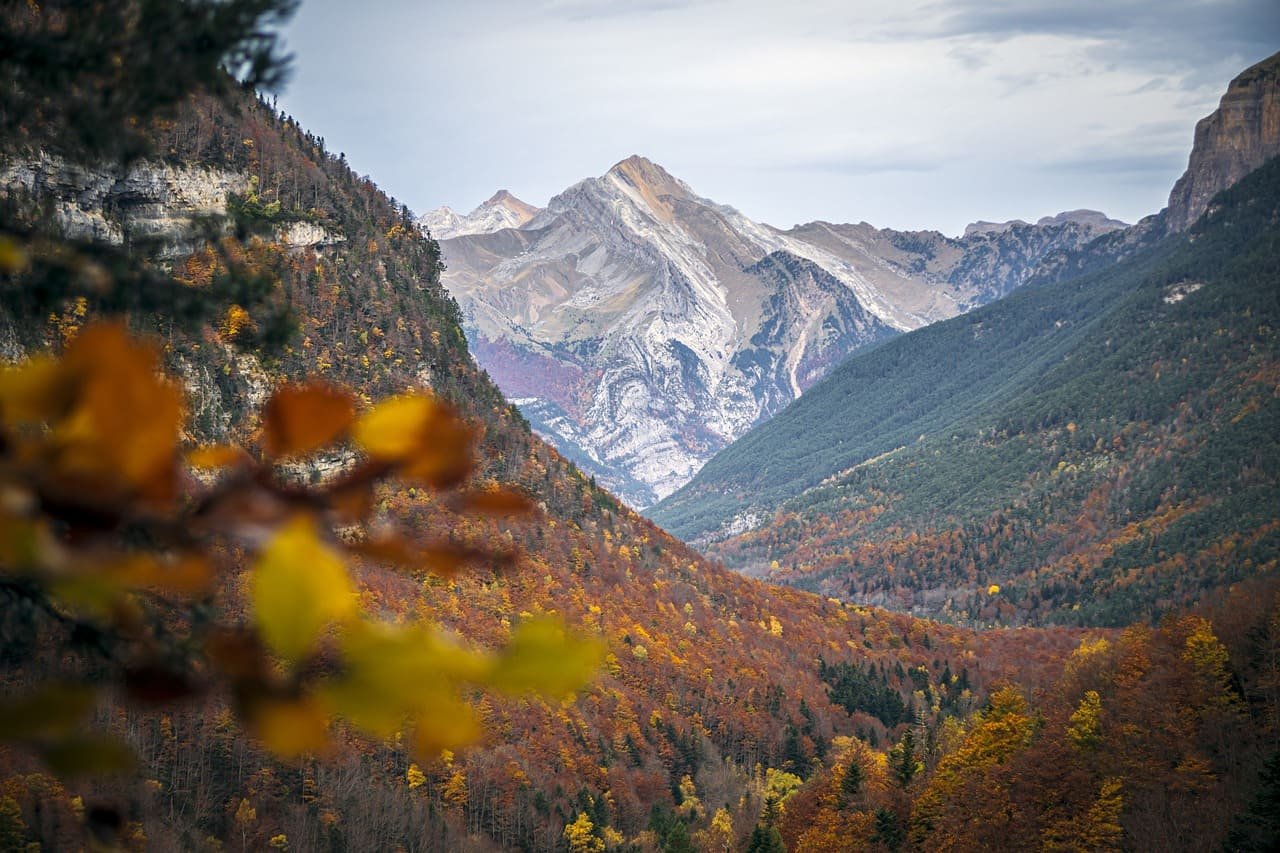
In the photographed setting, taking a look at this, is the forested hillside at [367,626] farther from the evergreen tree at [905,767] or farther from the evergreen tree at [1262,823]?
the evergreen tree at [905,767]

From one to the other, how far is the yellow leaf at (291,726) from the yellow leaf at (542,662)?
324 mm

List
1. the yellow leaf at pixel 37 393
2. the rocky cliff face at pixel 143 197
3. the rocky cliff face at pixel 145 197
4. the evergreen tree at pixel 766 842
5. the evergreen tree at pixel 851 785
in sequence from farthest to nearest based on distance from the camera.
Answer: the rocky cliff face at pixel 143 197, the rocky cliff face at pixel 145 197, the evergreen tree at pixel 851 785, the evergreen tree at pixel 766 842, the yellow leaf at pixel 37 393

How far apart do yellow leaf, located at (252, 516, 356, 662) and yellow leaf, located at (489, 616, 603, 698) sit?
0.29m

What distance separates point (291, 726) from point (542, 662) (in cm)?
48

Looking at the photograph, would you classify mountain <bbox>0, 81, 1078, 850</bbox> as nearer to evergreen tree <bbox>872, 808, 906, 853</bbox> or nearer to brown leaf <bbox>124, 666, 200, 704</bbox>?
evergreen tree <bbox>872, 808, 906, 853</bbox>

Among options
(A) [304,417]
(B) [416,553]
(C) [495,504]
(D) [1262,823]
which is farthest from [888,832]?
(A) [304,417]

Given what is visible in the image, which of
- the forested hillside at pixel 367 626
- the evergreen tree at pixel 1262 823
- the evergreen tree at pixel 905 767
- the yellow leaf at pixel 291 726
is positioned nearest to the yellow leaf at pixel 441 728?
the forested hillside at pixel 367 626

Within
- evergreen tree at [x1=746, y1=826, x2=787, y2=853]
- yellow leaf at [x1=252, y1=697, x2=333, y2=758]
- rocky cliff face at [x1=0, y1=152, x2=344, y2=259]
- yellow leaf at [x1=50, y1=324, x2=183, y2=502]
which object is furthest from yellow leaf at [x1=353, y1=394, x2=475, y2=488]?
rocky cliff face at [x1=0, y1=152, x2=344, y2=259]

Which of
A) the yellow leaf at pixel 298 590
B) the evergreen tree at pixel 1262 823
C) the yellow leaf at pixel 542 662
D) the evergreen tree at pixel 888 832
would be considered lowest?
the evergreen tree at pixel 888 832

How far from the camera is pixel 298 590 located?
148cm

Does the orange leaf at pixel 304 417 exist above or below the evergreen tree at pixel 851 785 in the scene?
above

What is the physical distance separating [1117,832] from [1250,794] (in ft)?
25.6

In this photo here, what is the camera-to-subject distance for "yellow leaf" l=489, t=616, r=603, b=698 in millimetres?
1591

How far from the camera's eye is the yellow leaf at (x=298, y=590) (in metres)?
1.46
